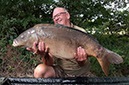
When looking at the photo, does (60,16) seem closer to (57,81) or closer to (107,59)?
(107,59)

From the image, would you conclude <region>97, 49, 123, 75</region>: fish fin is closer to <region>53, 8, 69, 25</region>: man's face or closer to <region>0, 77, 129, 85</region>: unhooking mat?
<region>0, 77, 129, 85</region>: unhooking mat

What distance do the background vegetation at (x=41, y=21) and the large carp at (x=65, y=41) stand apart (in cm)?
212

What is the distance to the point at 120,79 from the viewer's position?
129cm

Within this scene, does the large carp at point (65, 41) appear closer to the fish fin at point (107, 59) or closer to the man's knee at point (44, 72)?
the fish fin at point (107, 59)

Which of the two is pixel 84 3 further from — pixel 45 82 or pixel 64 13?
pixel 45 82

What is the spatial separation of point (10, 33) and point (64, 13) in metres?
2.34

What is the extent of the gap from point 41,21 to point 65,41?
2.63 metres

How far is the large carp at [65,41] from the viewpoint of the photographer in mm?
1375

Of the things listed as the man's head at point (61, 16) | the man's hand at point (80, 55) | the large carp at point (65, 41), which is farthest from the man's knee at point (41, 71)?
the man's head at point (61, 16)

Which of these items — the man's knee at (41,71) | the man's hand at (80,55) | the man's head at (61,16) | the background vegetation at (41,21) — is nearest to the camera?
the man's hand at (80,55)

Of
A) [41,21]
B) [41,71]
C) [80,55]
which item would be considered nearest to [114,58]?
[80,55]

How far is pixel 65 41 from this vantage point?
54.6 inches

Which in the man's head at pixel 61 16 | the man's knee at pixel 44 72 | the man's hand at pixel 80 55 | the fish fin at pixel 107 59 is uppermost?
the man's head at pixel 61 16

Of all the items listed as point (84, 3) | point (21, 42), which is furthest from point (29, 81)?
point (84, 3)
